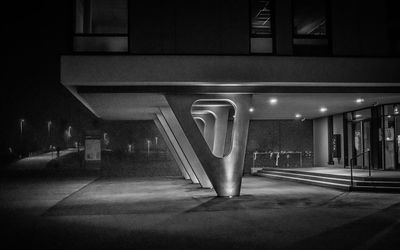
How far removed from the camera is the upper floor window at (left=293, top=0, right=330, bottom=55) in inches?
632

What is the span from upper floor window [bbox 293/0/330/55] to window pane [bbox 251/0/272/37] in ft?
4.11

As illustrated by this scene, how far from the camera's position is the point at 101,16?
19531mm

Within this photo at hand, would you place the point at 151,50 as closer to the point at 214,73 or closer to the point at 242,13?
the point at 214,73

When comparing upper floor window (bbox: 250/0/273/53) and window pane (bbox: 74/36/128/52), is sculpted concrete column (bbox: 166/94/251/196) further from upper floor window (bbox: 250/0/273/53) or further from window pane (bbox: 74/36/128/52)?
window pane (bbox: 74/36/128/52)

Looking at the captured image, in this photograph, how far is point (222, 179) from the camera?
15516mm

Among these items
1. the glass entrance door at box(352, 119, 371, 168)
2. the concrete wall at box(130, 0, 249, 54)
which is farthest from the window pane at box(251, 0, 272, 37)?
the glass entrance door at box(352, 119, 371, 168)

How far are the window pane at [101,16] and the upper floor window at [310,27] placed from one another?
7.59m

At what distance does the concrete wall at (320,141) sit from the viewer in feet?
98.5

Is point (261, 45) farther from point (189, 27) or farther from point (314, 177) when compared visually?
point (314, 177)

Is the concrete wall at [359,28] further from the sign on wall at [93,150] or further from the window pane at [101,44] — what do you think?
the sign on wall at [93,150]

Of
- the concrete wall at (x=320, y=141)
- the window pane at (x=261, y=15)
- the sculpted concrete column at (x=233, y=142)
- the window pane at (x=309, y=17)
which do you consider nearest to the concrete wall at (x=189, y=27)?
the sculpted concrete column at (x=233, y=142)

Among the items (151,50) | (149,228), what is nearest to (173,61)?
(151,50)

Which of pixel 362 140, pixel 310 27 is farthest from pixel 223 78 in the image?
pixel 362 140

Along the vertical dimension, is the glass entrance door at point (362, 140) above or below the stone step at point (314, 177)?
above
